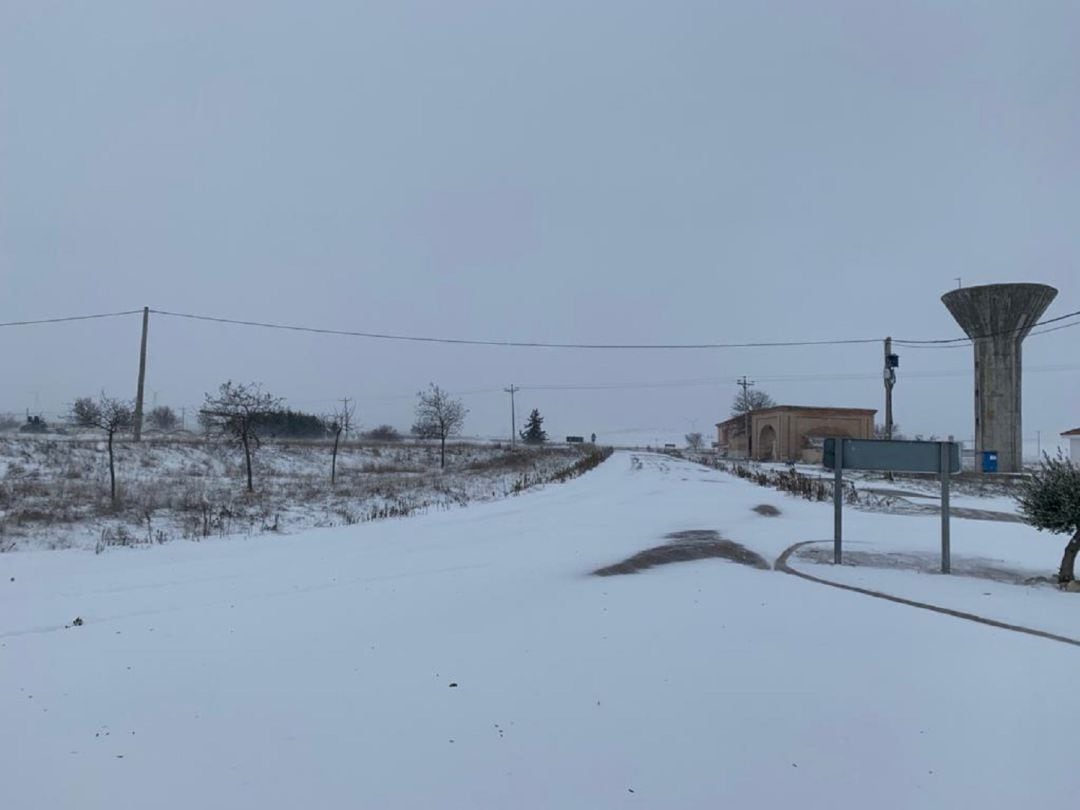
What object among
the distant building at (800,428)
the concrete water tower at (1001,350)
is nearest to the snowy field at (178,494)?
the concrete water tower at (1001,350)

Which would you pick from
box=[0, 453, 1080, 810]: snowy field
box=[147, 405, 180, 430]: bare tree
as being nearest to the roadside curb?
box=[0, 453, 1080, 810]: snowy field

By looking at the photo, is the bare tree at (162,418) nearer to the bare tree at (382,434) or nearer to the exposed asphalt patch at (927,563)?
the bare tree at (382,434)

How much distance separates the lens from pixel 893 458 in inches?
360

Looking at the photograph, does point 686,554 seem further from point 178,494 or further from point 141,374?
point 141,374

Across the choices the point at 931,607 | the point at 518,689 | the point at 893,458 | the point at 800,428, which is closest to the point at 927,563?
the point at 893,458

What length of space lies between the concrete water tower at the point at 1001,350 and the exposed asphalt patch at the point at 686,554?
36.5 m

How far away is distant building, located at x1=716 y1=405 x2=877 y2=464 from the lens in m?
62.2

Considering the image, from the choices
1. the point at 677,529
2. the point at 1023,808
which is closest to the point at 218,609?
the point at 1023,808

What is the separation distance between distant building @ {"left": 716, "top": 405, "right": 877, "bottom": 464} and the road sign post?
52.7 m

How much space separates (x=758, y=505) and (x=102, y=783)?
1508cm

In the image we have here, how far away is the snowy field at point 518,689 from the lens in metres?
3.24

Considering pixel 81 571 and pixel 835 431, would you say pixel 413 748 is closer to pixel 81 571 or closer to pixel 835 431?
pixel 81 571

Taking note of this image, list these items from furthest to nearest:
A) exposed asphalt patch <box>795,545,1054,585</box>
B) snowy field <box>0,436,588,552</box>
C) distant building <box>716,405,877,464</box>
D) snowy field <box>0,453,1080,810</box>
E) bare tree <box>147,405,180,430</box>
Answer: bare tree <box>147,405,180,430</box>
distant building <box>716,405,877,464</box>
snowy field <box>0,436,588,552</box>
exposed asphalt patch <box>795,545,1054,585</box>
snowy field <box>0,453,1080,810</box>

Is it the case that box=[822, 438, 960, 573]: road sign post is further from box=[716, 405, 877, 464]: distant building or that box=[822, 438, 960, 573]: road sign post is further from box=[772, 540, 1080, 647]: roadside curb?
box=[716, 405, 877, 464]: distant building
